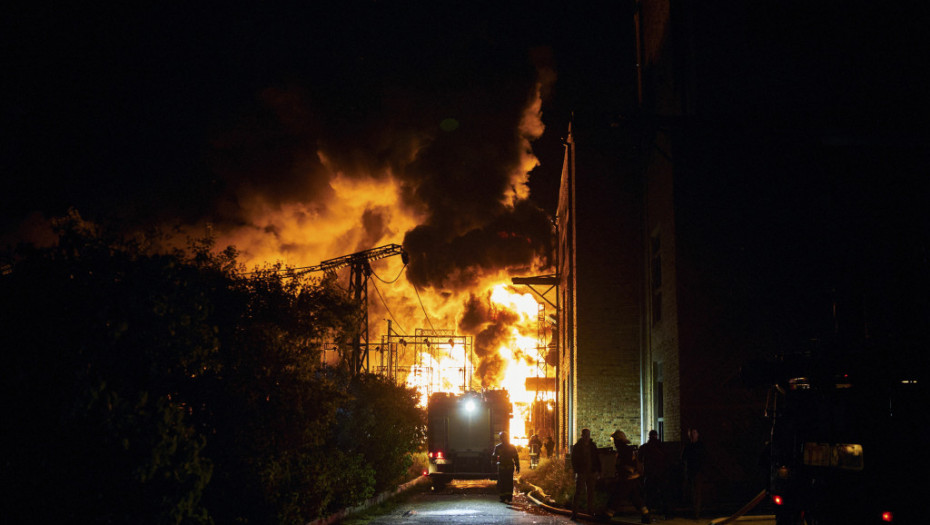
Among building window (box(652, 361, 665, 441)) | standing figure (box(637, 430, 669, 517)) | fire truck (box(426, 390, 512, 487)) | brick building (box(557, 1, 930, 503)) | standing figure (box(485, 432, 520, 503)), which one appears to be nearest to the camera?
standing figure (box(637, 430, 669, 517))

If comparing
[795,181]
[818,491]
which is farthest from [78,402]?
[795,181]

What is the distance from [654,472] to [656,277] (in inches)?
264

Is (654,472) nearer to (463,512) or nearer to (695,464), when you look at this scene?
(695,464)

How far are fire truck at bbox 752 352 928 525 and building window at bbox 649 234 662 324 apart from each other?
11.4m

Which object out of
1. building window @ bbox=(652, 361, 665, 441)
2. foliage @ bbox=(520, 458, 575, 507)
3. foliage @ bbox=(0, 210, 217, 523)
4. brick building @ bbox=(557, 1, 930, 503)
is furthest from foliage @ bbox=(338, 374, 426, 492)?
foliage @ bbox=(0, 210, 217, 523)

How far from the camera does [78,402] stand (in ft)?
22.6

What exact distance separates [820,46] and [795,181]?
2895mm

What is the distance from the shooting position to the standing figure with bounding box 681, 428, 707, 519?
47.4 feet

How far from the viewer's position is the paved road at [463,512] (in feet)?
47.1

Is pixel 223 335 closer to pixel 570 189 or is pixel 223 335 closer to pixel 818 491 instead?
pixel 818 491

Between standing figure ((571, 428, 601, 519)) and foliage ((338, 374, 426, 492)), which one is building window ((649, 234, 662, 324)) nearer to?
standing figure ((571, 428, 601, 519))

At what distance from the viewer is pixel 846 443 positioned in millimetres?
7695

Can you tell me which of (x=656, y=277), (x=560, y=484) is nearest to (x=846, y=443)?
(x=560, y=484)

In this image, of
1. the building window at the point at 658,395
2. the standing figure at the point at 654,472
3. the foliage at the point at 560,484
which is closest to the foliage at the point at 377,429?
the foliage at the point at 560,484
